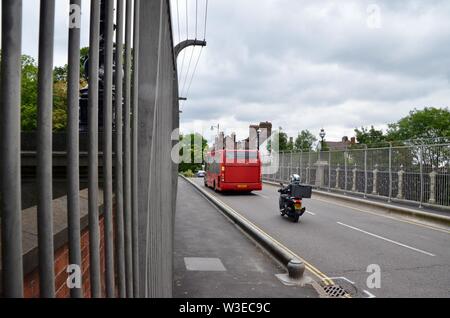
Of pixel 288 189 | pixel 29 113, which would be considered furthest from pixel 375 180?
pixel 29 113

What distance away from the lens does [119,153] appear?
127 centimetres

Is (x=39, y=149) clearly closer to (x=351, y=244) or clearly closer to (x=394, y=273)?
(x=394, y=273)

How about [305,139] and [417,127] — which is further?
[305,139]

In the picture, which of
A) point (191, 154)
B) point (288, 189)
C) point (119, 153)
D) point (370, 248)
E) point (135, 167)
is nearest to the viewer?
point (119, 153)

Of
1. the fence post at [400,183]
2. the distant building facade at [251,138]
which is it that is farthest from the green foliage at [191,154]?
the fence post at [400,183]

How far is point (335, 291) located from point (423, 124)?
53139 mm

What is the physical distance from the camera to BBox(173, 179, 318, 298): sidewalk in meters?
6.16

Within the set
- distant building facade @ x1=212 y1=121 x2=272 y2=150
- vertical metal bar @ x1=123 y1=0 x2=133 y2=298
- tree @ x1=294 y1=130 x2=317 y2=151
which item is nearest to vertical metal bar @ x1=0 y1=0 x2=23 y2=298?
vertical metal bar @ x1=123 y1=0 x2=133 y2=298

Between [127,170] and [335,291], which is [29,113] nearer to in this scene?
[127,170]

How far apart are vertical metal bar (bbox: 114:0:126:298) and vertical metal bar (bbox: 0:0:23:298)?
0.59m
